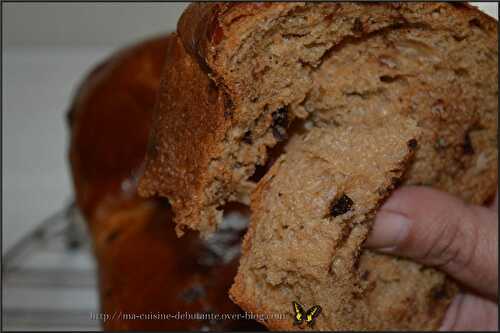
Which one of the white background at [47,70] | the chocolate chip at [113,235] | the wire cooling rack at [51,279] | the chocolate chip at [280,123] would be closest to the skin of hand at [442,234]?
the chocolate chip at [280,123]

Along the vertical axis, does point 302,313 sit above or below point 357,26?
below

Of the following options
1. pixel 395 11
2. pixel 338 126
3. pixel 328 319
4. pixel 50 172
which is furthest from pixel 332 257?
pixel 50 172

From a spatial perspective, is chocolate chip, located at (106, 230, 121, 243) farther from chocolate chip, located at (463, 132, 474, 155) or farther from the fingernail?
chocolate chip, located at (463, 132, 474, 155)

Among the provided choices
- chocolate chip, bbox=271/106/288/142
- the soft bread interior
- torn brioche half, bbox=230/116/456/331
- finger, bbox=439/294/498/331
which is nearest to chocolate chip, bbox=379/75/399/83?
the soft bread interior

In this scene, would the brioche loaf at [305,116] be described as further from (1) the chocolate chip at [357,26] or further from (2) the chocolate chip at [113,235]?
(2) the chocolate chip at [113,235]

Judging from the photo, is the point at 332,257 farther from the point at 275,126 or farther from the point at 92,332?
the point at 92,332

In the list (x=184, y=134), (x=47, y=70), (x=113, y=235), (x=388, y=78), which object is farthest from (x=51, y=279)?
(x=388, y=78)

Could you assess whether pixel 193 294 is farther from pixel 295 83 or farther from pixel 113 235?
pixel 295 83
